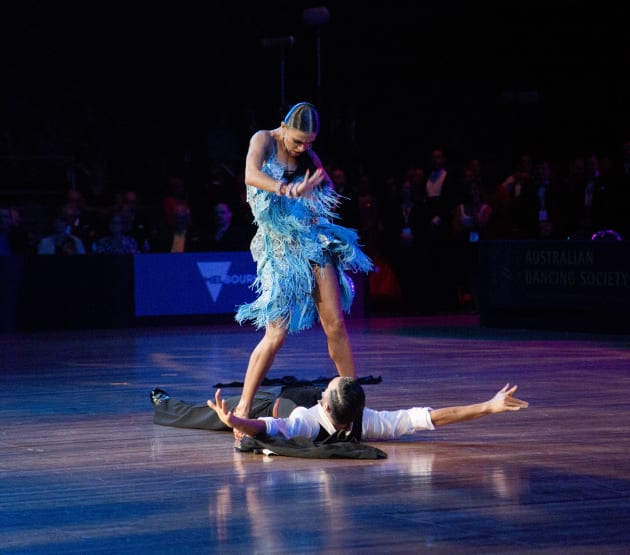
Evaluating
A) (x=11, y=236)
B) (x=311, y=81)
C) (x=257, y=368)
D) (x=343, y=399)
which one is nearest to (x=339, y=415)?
(x=343, y=399)

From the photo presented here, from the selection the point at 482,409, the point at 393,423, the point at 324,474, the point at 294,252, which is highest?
the point at 294,252

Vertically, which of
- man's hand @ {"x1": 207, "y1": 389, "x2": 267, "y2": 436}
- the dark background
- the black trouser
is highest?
the dark background

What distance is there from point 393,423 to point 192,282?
8.41 meters

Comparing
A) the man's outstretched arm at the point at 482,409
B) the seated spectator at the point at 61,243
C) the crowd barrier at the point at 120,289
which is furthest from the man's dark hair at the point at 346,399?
the seated spectator at the point at 61,243

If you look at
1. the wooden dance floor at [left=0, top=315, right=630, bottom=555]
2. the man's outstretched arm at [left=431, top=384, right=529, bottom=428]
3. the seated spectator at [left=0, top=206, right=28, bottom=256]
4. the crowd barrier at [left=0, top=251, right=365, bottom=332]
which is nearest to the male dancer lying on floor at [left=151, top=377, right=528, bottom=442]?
the man's outstretched arm at [left=431, top=384, right=529, bottom=428]

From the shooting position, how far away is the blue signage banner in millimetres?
13969

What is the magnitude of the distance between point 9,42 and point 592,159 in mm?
8319

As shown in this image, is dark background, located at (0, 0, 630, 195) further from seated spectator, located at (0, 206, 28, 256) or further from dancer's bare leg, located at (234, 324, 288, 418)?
dancer's bare leg, located at (234, 324, 288, 418)

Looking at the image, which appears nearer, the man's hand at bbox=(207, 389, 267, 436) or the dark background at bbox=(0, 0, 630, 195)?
the man's hand at bbox=(207, 389, 267, 436)

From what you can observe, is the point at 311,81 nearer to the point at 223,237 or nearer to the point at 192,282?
the point at 223,237

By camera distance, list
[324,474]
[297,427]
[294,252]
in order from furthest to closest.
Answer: [294,252]
[297,427]
[324,474]

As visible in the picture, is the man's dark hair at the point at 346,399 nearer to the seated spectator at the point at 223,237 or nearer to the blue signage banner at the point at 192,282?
the blue signage banner at the point at 192,282

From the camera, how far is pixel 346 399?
18.2ft

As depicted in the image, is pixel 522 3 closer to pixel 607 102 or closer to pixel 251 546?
pixel 607 102
